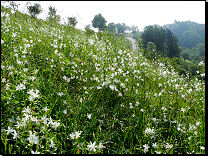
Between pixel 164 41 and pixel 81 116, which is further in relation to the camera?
pixel 164 41

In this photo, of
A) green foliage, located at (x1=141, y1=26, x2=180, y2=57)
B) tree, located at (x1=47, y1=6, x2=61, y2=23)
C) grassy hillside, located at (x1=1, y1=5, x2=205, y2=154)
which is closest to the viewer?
grassy hillside, located at (x1=1, y1=5, x2=205, y2=154)

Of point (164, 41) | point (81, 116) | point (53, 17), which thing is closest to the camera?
point (81, 116)

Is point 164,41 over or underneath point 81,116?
over

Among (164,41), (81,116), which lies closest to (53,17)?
(81,116)

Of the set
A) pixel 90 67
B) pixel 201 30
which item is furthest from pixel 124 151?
pixel 201 30

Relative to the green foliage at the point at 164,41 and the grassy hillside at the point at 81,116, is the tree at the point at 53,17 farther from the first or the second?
the green foliage at the point at 164,41

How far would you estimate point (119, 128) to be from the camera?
2016 millimetres

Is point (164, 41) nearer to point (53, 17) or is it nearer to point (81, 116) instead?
point (53, 17)

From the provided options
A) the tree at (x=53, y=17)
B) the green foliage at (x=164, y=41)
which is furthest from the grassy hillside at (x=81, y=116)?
the green foliage at (x=164, y=41)

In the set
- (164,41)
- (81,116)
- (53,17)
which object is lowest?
(81,116)

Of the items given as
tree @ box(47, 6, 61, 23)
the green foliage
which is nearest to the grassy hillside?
tree @ box(47, 6, 61, 23)

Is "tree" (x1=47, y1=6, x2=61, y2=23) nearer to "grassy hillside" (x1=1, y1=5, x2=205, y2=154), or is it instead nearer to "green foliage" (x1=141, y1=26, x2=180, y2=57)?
"grassy hillside" (x1=1, y1=5, x2=205, y2=154)

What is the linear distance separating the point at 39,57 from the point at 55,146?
7.19 ft

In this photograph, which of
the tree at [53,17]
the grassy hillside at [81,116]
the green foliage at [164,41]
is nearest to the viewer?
the grassy hillside at [81,116]
